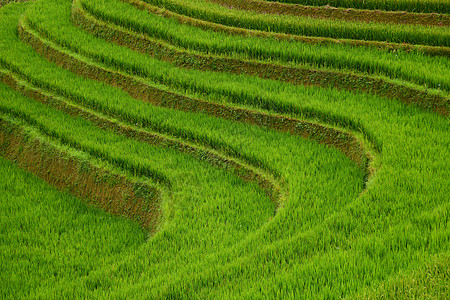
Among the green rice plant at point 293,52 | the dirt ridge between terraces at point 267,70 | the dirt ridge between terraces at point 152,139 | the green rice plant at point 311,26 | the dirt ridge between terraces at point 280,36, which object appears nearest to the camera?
the dirt ridge between terraces at point 152,139

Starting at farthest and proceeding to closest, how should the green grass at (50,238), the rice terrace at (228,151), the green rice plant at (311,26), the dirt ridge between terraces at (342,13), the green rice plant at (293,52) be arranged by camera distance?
the dirt ridge between terraces at (342,13)
the green rice plant at (311,26)
the green rice plant at (293,52)
the green grass at (50,238)
the rice terrace at (228,151)

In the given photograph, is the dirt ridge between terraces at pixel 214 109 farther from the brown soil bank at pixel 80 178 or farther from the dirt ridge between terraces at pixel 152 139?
the brown soil bank at pixel 80 178

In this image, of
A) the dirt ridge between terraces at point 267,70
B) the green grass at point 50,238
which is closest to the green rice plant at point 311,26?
the dirt ridge between terraces at point 267,70

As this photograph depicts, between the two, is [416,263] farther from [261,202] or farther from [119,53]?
[119,53]

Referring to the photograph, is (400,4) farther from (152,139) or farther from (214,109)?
(152,139)

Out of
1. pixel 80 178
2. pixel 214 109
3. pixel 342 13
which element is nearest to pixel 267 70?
pixel 214 109

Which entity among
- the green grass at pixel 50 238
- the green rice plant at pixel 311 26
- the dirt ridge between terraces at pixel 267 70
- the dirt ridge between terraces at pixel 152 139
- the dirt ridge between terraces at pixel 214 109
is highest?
the green rice plant at pixel 311 26

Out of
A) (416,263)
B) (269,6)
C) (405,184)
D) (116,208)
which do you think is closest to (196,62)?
(269,6)
